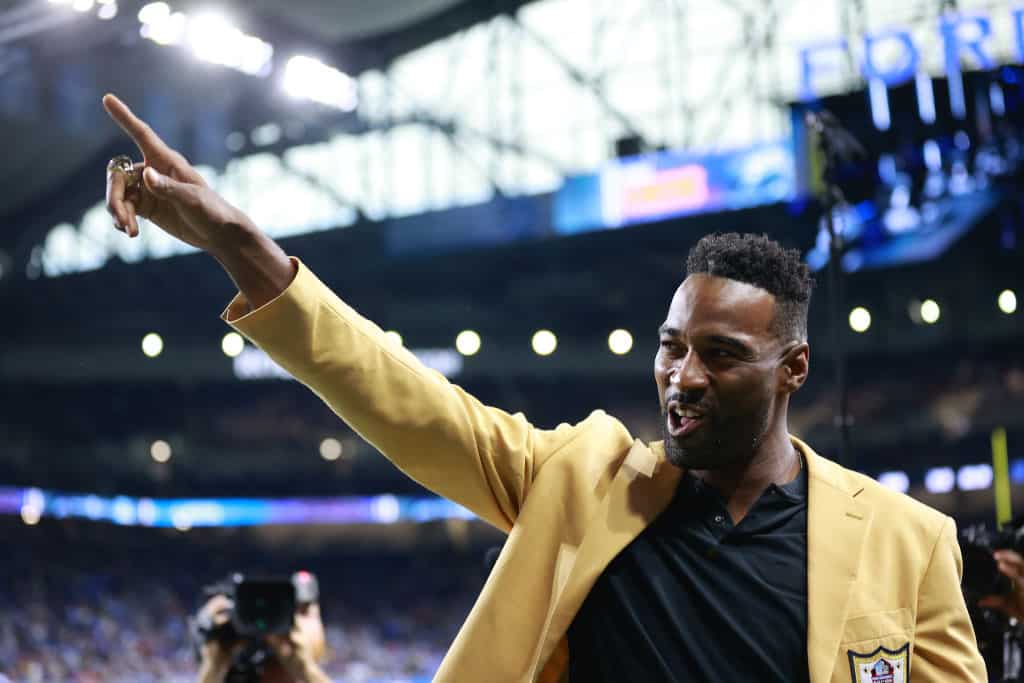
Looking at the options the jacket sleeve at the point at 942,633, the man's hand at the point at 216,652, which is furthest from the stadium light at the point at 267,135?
the jacket sleeve at the point at 942,633

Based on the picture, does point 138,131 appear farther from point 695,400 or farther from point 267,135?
point 267,135

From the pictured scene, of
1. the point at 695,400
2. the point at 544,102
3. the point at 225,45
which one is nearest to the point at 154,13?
the point at 225,45

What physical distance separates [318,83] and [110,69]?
4.16 m

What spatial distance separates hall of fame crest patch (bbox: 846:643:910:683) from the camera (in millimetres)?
1917

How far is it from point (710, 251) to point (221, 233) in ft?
2.89

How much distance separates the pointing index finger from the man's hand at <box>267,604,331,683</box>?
2302 mm

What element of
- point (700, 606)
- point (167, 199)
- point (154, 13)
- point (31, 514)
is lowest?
point (700, 606)

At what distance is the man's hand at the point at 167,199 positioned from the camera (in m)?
1.74

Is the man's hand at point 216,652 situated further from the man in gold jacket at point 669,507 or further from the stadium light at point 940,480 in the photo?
the stadium light at point 940,480

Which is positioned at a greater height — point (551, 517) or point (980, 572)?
point (551, 517)

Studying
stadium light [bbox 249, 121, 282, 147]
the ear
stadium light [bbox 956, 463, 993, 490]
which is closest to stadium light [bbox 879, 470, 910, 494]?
stadium light [bbox 956, 463, 993, 490]

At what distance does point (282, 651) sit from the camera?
12.4ft

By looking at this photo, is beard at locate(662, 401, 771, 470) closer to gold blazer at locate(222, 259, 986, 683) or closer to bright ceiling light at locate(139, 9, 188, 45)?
gold blazer at locate(222, 259, 986, 683)

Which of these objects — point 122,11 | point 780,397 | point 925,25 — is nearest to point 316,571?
point 122,11
